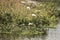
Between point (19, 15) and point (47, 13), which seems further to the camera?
point (47, 13)

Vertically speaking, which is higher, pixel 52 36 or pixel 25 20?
pixel 25 20

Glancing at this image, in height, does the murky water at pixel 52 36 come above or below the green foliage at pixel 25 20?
below

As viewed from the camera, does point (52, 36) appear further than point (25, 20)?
No

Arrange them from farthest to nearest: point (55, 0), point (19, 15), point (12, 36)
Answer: point (55, 0) → point (19, 15) → point (12, 36)

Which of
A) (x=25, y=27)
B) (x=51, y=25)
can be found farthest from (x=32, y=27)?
(x=51, y=25)

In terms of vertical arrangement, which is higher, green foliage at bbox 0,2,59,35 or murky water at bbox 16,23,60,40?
green foliage at bbox 0,2,59,35

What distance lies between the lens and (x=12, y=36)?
968 centimetres

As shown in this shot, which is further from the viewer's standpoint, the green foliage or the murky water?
the green foliage

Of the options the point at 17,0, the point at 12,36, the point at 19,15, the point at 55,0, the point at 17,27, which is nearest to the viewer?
the point at 12,36

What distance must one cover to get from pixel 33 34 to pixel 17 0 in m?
2.46

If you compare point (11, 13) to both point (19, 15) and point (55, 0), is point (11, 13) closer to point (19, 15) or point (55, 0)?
point (19, 15)

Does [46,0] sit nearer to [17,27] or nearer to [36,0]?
[36,0]

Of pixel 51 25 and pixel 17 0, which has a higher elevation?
pixel 17 0

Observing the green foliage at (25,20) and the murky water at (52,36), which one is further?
the green foliage at (25,20)
